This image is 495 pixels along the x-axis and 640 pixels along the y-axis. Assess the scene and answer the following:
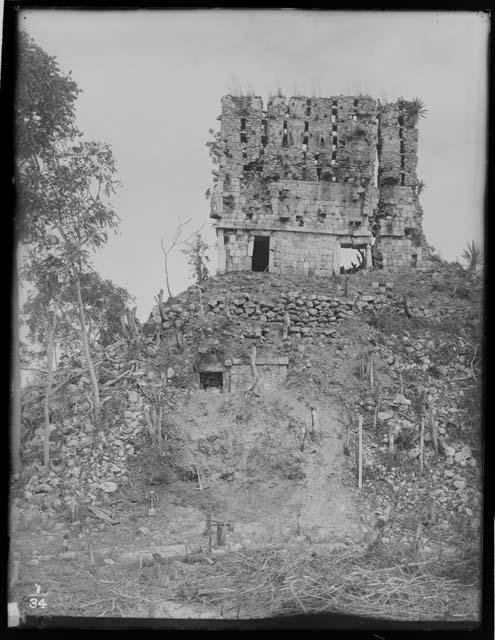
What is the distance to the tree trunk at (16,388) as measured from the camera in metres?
9.84

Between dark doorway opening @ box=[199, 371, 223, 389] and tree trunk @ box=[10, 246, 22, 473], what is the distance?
2577 mm

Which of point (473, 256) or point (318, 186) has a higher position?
point (318, 186)

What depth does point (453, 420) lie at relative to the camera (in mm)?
10141

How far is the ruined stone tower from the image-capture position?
488 inches

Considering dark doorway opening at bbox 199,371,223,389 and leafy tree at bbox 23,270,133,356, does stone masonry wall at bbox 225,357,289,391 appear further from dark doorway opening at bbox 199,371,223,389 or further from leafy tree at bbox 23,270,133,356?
leafy tree at bbox 23,270,133,356

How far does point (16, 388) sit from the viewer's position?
9906 mm

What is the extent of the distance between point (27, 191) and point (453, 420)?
6582 millimetres

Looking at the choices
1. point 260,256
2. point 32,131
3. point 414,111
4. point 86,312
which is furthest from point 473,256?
point 32,131

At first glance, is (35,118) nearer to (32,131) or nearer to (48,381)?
(32,131)

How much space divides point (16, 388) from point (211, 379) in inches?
109

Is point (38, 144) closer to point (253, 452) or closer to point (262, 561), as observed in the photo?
point (253, 452)

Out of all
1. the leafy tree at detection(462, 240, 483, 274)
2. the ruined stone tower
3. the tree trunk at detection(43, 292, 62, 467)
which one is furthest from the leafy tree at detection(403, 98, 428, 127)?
the tree trunk at detection(43, 292, 62, 467)

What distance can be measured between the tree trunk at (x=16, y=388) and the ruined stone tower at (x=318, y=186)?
358 centimetres

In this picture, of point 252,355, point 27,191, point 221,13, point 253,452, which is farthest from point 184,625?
point 221,13
